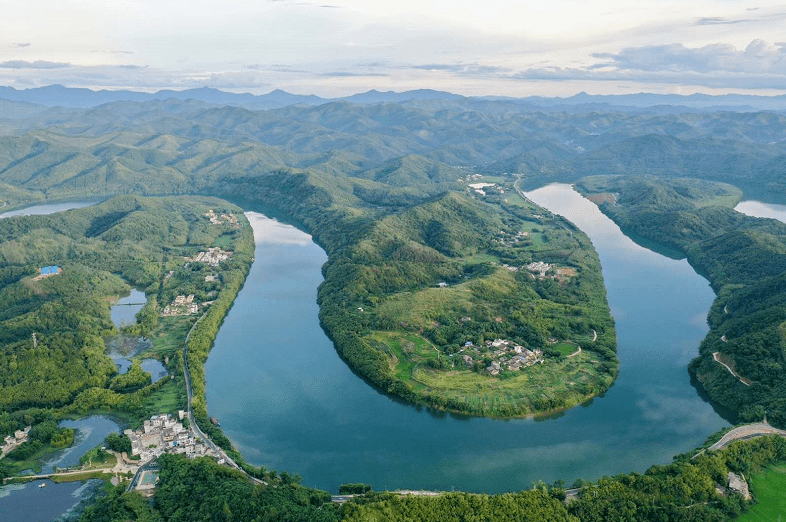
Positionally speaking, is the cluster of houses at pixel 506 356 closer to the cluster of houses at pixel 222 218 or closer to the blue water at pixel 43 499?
the blue water at pixel 43 499

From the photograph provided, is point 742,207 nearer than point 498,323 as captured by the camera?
No

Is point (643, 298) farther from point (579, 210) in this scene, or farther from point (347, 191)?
point (347, 191)

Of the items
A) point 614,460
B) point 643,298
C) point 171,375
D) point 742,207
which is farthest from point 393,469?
point 742,207

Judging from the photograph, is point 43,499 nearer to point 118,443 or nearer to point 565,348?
point 118,443

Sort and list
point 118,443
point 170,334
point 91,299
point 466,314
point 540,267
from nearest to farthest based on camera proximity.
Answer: point 118,443 < point 170,334 < point 466,314 < point 91,299 < point 540,267

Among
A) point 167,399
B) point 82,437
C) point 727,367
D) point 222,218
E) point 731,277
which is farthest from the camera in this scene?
point 222,218

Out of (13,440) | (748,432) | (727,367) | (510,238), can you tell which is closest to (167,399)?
(13,440)
